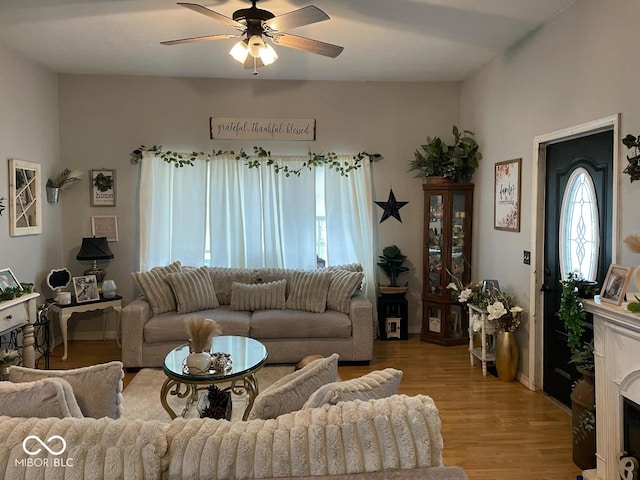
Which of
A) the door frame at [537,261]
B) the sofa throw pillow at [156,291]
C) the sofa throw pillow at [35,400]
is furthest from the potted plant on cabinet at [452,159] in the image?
the sofa throw pillow at [35,400]

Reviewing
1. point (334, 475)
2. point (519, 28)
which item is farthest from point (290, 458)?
point (519, 28)

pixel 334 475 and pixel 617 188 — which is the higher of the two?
pixel 617 188

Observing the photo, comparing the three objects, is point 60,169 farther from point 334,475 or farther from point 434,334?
point 334,475

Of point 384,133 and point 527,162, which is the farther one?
point 384,133

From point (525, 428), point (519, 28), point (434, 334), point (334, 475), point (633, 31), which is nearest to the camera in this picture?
point (334, 475)

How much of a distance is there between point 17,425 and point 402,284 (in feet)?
14.6

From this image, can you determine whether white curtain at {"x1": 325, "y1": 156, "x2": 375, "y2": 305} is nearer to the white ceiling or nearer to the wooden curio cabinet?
the wooden curio cabinet

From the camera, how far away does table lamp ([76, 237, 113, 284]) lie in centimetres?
475

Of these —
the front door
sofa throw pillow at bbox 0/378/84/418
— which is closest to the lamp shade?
sofa throw pillow at bbox 0/378/84/418

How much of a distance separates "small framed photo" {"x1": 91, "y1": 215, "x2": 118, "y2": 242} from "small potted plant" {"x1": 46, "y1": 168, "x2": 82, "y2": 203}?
433 millimetres

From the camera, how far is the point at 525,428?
121 inches

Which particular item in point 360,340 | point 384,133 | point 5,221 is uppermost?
point 384,133

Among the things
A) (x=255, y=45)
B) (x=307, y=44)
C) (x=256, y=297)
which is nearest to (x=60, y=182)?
(x=256, y=297)

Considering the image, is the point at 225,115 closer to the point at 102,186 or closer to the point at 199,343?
the point at 102,186
